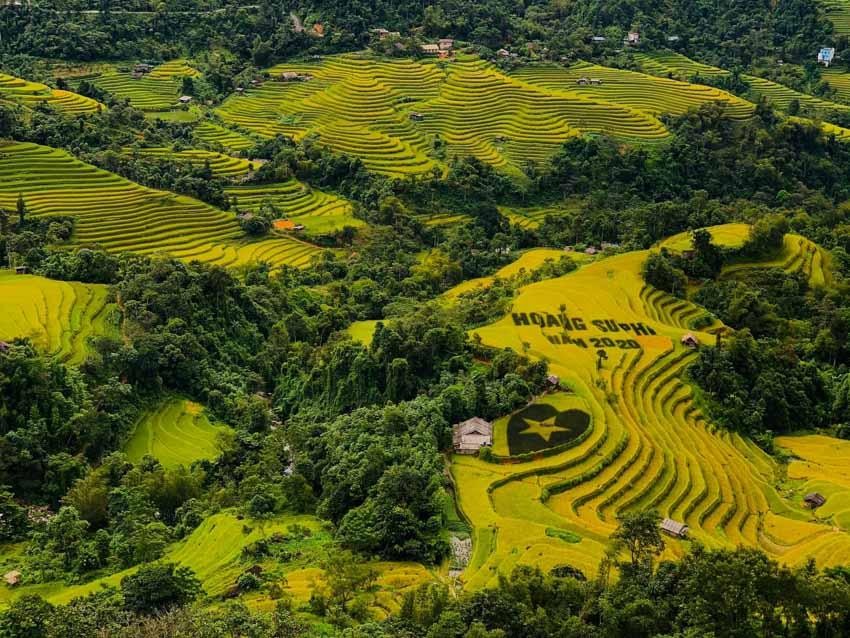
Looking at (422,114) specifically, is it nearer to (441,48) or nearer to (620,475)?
(441,48)

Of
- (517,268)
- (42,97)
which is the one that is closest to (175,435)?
(517,268)

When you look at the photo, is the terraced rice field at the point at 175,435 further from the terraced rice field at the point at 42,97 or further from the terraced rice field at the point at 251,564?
the terraced rice field at the point at 42,97

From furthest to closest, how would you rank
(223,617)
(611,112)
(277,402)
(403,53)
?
1. (403,53)
2. (611,112)
3. (277,402)
4. (223,617)

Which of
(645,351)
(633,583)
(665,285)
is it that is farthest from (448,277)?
(633,583)

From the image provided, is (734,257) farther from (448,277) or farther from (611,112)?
(611,112)

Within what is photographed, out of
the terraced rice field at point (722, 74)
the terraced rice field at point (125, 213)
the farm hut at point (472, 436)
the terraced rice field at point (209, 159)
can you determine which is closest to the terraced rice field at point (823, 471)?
the farm hut at point (472, 436)

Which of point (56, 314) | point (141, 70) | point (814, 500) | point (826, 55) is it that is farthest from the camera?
point (826, 55)
